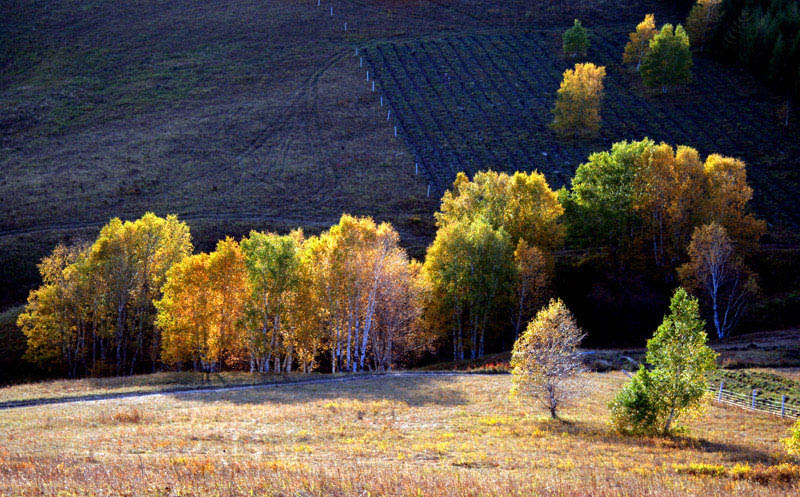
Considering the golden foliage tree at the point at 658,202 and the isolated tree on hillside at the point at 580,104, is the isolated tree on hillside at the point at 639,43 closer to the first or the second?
the isolated tree on hillside at the point at 580,104

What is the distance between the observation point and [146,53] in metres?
124

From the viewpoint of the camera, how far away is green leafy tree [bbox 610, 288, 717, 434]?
28312mm

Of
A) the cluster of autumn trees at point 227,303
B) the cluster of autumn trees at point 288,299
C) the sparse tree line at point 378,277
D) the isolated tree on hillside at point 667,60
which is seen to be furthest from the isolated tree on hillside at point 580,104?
the cluster of autumn trees at point 288,299

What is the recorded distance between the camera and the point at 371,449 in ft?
78.8

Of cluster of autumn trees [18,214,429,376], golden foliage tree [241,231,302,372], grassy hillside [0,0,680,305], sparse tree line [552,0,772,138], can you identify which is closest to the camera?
golden foliage tree [241,231,302,372]

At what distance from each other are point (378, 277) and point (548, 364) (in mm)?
23483

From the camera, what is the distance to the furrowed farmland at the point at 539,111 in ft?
301

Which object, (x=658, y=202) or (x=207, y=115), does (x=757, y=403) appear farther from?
(x=207, y=115)

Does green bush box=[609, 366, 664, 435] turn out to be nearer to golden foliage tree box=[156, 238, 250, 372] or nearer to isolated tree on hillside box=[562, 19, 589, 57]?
golden foliage tree box=[156, 238, 250, 372]

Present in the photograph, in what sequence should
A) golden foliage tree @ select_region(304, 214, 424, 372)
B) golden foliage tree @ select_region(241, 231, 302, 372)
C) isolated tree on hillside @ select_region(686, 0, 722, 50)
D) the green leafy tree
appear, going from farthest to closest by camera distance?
isolated tree on hillside @ select_region(686, 0, 722, 50), golden foliage tree @ select_region(304, 214, 424, 372), golden foliage tree @ select_region(241, 231, 302, 372), the green leafy tree

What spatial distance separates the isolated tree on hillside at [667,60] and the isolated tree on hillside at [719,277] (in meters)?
59.6

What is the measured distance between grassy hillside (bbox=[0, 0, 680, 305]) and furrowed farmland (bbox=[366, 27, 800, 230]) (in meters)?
5.91

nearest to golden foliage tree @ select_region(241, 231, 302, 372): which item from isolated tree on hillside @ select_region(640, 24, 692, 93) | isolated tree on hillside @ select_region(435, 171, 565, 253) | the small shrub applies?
isolated tree on hillside @ select_region(435, 171, 565, 253)

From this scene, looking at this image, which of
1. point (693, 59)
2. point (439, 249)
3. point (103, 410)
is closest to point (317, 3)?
point (693, 59)
